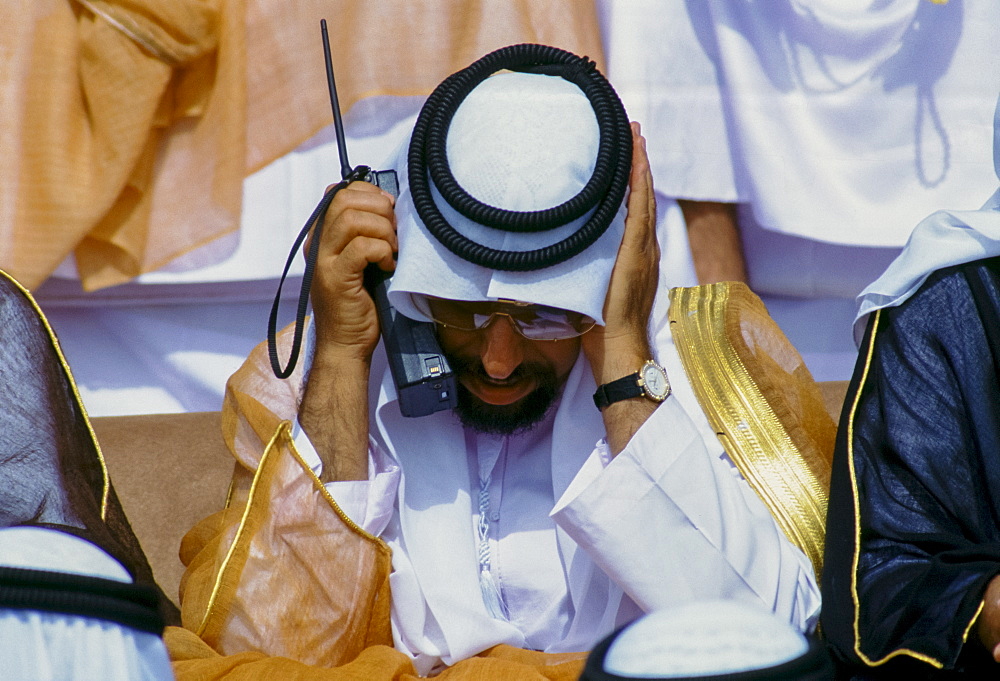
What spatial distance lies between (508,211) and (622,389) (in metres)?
0.42

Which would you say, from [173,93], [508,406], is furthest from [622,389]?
[173,93]

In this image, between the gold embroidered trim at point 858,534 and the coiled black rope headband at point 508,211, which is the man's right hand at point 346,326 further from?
the gold embroidered trim at point 858,534

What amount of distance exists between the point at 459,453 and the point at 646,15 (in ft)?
4.68

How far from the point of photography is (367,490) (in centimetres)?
222

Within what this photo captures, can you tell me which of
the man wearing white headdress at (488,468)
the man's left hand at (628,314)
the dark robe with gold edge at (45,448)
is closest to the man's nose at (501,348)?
the man wearing white headdress at (488,468)

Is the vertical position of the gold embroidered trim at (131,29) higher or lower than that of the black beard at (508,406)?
higher

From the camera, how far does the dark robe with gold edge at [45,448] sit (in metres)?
1.92

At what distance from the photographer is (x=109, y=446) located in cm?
315

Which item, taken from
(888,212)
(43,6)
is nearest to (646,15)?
(888,212)

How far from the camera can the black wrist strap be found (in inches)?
86.5

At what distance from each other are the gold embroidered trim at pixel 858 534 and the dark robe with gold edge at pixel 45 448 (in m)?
1.18

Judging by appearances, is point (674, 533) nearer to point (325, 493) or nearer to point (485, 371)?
point (485, 371)

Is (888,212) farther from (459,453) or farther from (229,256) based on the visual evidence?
(229,256)

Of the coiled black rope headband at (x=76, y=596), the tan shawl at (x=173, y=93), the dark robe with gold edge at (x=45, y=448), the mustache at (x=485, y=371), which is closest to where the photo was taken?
the coiled black rope headband at (x=76, y=596)
